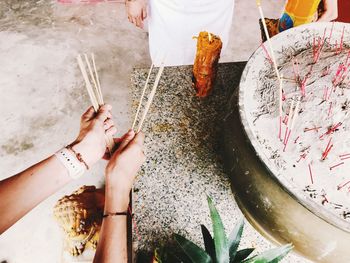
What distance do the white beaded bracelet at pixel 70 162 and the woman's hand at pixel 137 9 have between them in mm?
1487

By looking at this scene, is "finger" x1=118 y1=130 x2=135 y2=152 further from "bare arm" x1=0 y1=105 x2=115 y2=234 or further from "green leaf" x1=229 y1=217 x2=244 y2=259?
"green leaf" x1=229 y1=217 x2=244 y2=259

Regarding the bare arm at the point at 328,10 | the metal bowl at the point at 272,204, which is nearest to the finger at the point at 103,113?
the metal bowl at the point at 272,204

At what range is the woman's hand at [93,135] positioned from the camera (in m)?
1.38

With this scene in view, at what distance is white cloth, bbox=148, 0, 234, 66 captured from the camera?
232cm

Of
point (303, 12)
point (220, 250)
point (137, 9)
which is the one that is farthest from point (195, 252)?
point (137, 9)

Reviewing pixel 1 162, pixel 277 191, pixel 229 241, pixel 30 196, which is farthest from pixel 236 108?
pixel 1 162

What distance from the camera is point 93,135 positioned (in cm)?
139

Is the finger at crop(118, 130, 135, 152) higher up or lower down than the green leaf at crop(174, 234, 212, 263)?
higher up

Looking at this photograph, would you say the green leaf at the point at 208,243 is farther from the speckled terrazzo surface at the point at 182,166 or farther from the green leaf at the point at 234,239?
the speckled terrazzo surface at the point at 182,166

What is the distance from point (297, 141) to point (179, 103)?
2.73ft

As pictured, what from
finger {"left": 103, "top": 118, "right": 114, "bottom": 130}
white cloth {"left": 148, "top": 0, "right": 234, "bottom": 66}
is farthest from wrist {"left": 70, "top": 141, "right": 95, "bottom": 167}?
white cloth {"left": 148, "top": 0, "right": 234, "bottom": 66}

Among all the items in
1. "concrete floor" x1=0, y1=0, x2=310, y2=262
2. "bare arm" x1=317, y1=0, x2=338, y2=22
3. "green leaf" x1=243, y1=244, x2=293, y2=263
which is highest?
"bare arm" x1=317, y1=0, x2=338, y2=22

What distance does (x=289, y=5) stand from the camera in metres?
1.83

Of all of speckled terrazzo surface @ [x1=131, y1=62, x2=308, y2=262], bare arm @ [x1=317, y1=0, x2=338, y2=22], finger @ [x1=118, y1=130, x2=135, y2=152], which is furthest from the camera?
bare arm @ [x1=317, y1=0, x2=338, y2=22]
